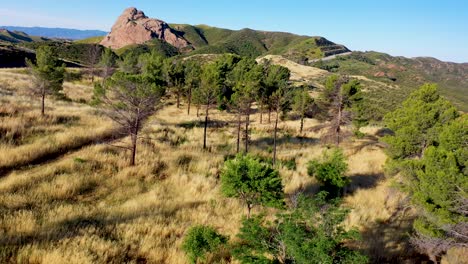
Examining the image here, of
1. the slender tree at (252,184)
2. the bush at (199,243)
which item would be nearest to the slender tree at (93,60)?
the slender tree at (252,184)

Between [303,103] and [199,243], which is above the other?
[303,103]

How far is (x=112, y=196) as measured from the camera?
14.0m

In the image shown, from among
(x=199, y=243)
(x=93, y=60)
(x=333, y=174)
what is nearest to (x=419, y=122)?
(x=333, y=174)

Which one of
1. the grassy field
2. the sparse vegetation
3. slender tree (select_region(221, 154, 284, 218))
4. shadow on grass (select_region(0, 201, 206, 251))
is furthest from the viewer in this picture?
slender tree (select_region(221, 154, 284, 218))

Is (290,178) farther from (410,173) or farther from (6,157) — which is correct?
(6,157)

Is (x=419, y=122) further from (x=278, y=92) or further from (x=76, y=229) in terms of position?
(x=76, y=229)

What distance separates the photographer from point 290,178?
2097cm

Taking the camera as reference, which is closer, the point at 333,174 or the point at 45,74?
the point at 333,174

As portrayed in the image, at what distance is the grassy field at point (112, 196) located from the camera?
8750mm

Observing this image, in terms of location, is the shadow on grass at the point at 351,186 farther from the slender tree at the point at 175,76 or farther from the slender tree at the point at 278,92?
the slender tree at the point at 175,76

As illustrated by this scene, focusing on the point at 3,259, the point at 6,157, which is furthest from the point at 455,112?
the point at 6,157

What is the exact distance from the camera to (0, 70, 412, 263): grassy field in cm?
875

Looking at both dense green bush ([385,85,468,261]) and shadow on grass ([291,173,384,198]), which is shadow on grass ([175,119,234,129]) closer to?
shadow on grass ([291,173,384,198])

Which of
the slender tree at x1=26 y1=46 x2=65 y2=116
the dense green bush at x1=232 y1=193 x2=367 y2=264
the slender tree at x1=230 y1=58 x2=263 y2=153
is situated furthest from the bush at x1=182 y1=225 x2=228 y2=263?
the slender tree at x1=26 y1=46 x2=65 y2=116
